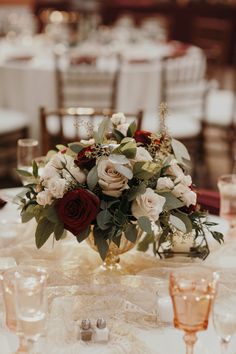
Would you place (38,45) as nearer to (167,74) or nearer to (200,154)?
(167,74)

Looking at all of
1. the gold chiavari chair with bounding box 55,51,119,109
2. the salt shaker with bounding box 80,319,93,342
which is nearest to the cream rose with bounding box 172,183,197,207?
the salt shaker with bounding box 80,319,93,342

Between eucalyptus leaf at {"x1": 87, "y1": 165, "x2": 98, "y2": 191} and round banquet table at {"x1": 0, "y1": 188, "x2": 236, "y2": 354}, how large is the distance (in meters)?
0.27

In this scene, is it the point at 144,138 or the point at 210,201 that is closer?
the point at 144,138

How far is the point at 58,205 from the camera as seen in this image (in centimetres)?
173

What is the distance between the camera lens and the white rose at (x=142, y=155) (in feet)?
5.80

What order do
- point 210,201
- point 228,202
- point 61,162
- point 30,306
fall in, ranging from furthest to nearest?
point 210,201, point 228,202, point 61,162, point 30,306

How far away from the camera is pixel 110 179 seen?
1.72 m

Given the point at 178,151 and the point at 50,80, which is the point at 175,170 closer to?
the point at 178,151

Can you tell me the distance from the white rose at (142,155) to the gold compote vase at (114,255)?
0.22 meters

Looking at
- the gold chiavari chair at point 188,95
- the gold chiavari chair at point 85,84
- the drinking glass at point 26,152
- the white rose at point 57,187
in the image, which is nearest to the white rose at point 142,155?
the white rose at point 57,187

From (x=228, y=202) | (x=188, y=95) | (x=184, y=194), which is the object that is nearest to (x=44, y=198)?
(x=184, y=194)

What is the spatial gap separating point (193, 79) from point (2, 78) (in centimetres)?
139

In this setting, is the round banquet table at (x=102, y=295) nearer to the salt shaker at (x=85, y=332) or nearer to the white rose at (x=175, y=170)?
the salt shaker at (x=85, y=332)

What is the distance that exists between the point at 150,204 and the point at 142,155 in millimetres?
141
